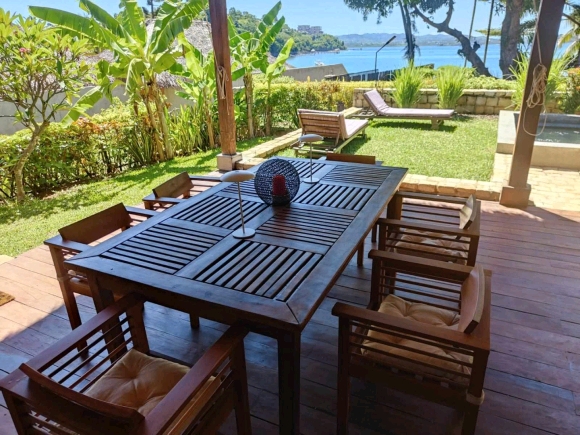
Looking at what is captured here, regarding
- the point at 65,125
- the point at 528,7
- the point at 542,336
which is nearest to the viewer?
the point at 542,336

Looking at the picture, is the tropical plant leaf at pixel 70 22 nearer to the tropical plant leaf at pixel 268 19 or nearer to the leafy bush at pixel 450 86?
the tropical plant leaf at pixel 268 19

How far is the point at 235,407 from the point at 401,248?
1445mm

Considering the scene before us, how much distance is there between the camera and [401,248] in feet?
8.03

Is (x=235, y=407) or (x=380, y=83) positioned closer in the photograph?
(x=235, y=407)

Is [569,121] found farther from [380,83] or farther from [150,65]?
[150,65]

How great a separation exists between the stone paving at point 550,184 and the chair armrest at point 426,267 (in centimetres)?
316

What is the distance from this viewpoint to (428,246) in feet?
8.15

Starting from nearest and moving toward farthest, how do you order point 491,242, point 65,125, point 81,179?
point 491,242
point 65,125
point 81,179

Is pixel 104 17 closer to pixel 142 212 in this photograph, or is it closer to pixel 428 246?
pixel 142 212

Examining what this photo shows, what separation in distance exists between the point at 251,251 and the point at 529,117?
3.45m

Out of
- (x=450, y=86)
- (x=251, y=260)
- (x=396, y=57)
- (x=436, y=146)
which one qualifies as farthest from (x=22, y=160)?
(x=396, y=57)

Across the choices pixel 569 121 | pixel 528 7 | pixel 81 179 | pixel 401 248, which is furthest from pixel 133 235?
pixel 528 7

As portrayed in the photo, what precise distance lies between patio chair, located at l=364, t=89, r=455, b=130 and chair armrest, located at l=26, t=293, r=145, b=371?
7856 mm

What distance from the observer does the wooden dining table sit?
1441 millimetres
